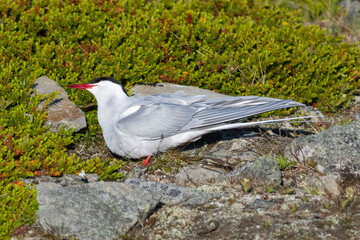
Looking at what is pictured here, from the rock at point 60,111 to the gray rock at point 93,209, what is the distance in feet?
4.49

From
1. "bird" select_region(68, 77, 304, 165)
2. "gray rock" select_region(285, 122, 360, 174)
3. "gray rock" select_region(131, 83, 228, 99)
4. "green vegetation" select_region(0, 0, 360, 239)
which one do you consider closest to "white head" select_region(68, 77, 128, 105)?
"bird" select_region(68, 77, 304, 165)

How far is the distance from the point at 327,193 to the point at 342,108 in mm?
2733

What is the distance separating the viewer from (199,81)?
6258mm

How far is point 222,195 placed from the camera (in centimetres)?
417

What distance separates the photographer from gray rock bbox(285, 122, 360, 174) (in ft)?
14.5

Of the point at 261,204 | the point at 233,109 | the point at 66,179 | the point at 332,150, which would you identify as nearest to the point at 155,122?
the point at 233,109

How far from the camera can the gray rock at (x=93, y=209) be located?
3589 millimetres

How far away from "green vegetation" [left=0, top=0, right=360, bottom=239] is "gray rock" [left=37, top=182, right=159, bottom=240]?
4.29 feet

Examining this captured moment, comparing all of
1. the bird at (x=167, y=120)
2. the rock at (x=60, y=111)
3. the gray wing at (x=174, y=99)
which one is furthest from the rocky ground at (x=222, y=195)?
the gray wing at (x=174, y=99)

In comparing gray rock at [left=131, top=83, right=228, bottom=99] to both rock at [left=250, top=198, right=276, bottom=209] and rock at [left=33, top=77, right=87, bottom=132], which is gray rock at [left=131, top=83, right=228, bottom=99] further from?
rock at [left=250, top=198, right=276, bottom=209]

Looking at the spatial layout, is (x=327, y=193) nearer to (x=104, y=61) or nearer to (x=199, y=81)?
(x=199, y=81)

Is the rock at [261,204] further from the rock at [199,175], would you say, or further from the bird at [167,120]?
the bird at [167,120]

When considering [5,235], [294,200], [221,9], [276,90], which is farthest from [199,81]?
[5,235]

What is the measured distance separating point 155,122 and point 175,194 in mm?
917
